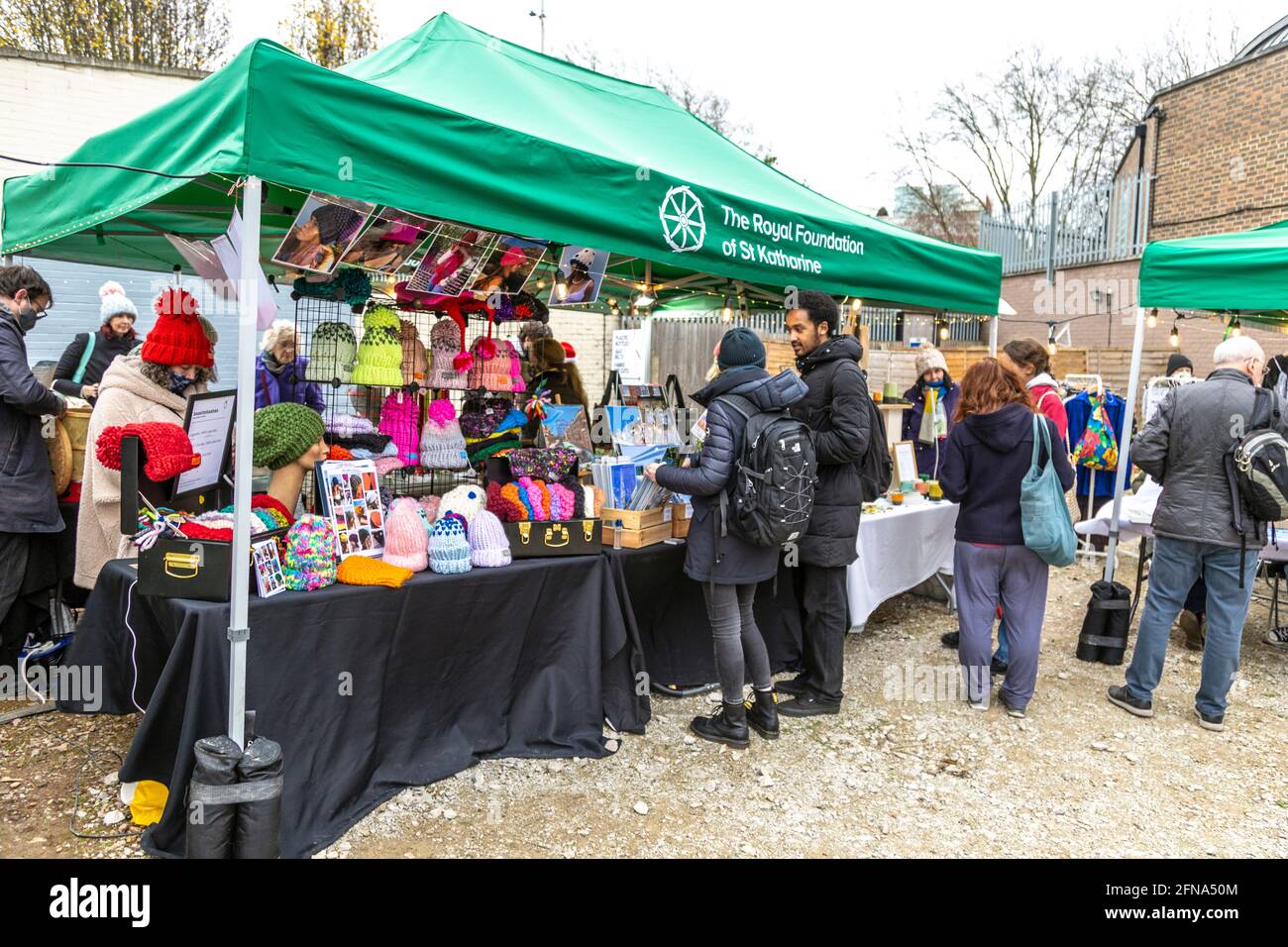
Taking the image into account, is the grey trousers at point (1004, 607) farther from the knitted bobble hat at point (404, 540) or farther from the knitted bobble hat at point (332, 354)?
the knitted bobble hat at point (332, 354)

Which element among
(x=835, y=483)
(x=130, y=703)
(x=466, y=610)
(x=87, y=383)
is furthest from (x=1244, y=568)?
(x=87, y=383)

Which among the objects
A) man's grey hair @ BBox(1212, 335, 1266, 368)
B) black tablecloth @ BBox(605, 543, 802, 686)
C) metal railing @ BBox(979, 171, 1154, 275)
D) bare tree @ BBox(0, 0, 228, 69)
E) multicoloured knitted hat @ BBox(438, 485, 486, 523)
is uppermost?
bare tree @ BBox(0, 0, 228, 69)

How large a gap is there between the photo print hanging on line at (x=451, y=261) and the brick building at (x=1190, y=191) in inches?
447

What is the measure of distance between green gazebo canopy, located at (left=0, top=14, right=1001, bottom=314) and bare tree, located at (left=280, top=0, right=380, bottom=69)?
1380 cm

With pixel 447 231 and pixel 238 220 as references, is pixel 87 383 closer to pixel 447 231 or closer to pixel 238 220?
pixel 447 231

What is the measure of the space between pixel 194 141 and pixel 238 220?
247 millimetres

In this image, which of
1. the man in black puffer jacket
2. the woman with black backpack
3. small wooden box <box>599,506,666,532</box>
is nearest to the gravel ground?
the man in black puffer jacket

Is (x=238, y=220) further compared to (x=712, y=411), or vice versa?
(x=712, y=411)

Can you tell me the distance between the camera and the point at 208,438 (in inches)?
117

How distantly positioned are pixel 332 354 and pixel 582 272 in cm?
127

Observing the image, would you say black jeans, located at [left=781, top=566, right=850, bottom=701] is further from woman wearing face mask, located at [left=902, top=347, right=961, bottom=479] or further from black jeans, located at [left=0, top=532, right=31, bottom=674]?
black jeans, located at [left=0, top=532, right=31, bottom=674]

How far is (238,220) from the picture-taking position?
2.27m

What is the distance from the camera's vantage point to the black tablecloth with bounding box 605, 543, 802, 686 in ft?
11.9

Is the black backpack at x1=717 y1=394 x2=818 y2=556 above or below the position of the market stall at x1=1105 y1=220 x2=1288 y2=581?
below
